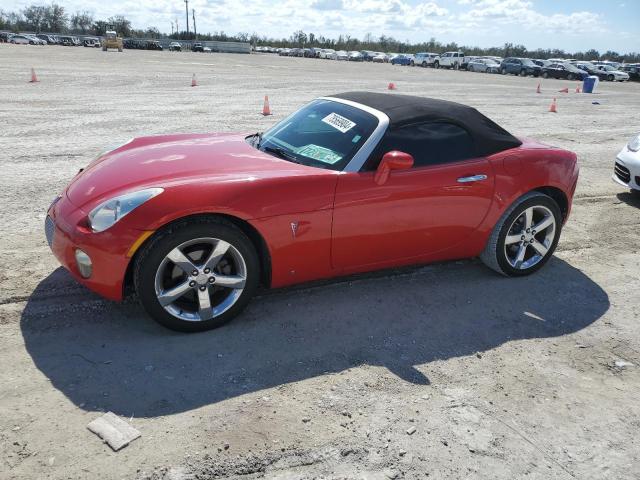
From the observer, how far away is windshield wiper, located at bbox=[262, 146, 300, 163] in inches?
157

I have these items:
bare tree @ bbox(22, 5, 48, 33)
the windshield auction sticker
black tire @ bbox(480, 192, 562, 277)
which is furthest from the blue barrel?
bare tree @ bbox(22, 5, 48, 33)

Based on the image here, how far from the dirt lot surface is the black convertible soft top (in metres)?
1.14

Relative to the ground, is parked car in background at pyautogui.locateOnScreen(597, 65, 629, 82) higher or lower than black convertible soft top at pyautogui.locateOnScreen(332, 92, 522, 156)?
higher

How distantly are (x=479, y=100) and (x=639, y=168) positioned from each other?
13.4 m

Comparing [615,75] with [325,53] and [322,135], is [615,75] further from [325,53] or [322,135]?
[322,135]

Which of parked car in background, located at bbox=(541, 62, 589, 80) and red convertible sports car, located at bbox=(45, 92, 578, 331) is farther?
parked car in background, located at bbox=(541, 62, 589, 80)

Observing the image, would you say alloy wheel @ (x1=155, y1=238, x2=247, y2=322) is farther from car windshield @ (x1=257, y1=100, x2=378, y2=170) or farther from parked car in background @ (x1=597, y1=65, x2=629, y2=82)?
parked car in background @ (x1=597, y1=65, x2=629, y2=82)

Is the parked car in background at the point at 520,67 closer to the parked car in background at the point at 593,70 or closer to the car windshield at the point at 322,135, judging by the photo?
the parked car in background at the point at 593,70

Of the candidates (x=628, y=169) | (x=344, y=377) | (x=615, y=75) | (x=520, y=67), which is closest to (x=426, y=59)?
(x=520, y=67)

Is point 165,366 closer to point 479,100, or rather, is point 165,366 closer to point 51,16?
point 479,100

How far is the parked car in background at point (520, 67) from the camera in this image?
44.4 m

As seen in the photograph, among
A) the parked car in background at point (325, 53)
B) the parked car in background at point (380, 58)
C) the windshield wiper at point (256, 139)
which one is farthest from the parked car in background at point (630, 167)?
the parked car in background at point (325, 53)

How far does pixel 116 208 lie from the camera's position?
10.7 ft

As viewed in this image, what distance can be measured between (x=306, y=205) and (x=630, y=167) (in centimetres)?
538
